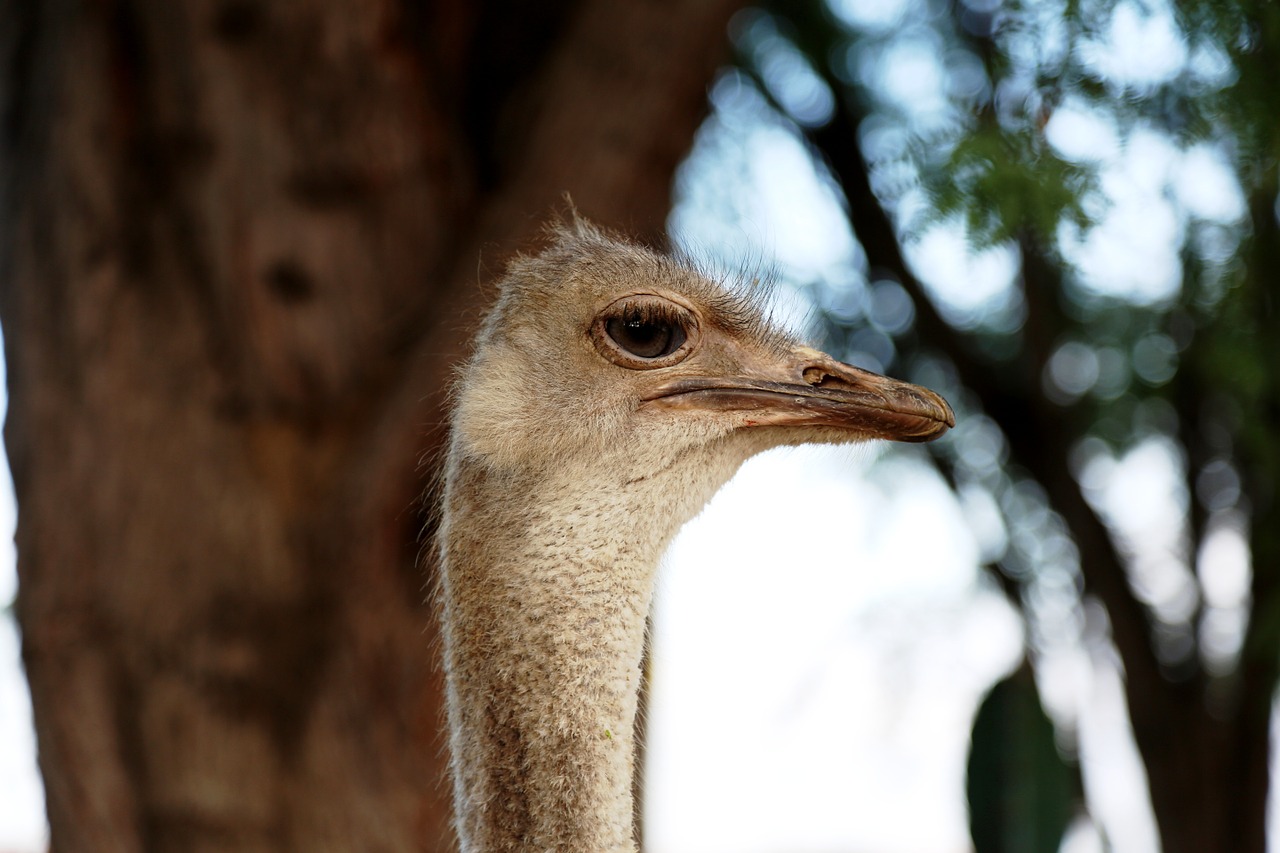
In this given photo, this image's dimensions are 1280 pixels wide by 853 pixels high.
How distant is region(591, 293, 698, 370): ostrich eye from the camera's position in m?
1.99

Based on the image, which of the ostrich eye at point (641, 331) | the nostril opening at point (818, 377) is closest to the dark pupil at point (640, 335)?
the ostrich eye at point (641, 331)

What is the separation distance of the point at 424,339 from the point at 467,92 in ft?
3.64

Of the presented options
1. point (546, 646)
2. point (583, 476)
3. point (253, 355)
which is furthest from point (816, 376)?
point (253, 355)

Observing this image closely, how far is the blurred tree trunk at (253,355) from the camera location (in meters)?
3.19

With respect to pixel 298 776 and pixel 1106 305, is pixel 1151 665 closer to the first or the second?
pixel 1106 305

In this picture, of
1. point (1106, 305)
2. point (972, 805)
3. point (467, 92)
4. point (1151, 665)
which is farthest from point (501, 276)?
point (1151, 665)

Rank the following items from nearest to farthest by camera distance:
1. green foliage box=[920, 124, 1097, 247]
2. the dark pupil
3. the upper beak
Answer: the upper beak < the dark pupil < green foliage box=[920, 124, 1097, 247]

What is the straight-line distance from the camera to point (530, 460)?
6.24 feet

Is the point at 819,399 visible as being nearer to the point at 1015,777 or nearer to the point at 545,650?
the point at 545,650

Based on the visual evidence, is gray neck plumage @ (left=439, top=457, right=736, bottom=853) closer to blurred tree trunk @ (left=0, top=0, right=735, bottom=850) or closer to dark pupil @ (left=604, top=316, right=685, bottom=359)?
dark pupil @ (left=604, top=316, right=685, bottom=359)

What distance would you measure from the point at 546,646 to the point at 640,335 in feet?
1.67

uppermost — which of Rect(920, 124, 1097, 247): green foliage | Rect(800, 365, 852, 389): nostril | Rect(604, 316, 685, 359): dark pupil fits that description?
Rect(920, 124, 1097, 247): green foliage

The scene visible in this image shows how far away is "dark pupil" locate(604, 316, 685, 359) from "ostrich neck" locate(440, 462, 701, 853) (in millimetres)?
222

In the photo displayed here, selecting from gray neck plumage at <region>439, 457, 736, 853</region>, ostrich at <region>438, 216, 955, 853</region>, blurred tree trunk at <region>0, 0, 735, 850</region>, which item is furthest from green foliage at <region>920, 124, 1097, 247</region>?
gray neck plumage at <region>439, 457, 736, 853</region>
